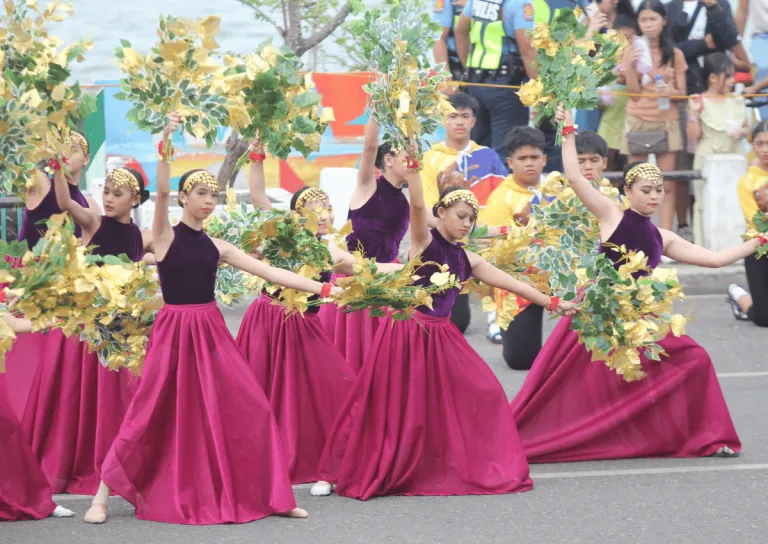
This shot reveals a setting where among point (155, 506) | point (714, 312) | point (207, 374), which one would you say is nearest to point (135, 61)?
point (207, 374)

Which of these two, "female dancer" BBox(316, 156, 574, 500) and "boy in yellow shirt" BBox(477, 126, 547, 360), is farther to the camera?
"boy in yellow shirt" BBox(477, 126, 547, 360)

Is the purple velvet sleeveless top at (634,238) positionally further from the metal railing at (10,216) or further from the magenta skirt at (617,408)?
the metal railing at (10,216)

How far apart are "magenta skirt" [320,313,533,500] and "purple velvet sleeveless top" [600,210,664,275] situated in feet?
3.76

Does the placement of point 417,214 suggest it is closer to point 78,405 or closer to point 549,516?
point 549,516

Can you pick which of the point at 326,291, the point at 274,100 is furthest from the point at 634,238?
the point at 274,100

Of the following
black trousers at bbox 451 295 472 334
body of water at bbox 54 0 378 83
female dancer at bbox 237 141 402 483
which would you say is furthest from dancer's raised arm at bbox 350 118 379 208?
body of water at bbox 54 0 378 83

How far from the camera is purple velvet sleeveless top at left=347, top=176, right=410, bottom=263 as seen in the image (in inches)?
336

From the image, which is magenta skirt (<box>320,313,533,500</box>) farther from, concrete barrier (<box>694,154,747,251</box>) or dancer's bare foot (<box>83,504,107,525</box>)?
concrete barrier (<box>694,154,747,251</box>)

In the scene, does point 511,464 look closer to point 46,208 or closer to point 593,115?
point 46,208

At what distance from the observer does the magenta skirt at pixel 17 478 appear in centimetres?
672

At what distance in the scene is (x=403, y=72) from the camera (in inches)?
271

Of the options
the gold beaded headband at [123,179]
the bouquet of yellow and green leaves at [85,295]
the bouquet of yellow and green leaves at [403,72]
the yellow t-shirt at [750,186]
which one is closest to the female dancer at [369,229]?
the bouquet of yellow and green leaves at [403,72]

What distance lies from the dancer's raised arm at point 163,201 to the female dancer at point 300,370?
888 mm

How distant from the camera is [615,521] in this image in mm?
6789
